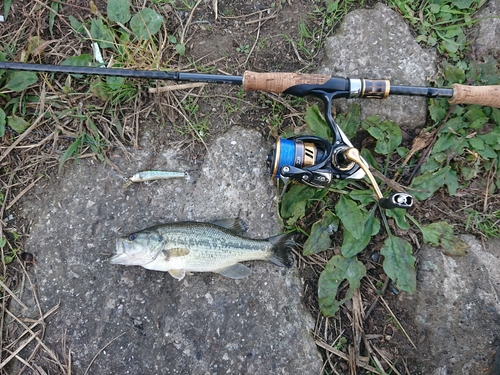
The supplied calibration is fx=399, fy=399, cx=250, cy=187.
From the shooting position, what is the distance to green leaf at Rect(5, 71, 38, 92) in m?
3.68

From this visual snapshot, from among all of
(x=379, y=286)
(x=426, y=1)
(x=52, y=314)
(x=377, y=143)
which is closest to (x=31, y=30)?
(x=52, y=314)

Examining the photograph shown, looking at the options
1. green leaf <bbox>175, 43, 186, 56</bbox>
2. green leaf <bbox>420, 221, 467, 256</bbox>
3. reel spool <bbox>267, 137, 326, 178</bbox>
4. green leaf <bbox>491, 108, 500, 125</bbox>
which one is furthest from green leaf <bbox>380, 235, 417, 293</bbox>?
green leaf <bbox>175, 43, 186, 56</bbox>

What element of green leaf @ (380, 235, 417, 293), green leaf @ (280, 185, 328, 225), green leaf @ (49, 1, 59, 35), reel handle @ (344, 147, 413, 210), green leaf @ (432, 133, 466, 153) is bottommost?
Result: green leaf @ (380, 235, 417, 293)

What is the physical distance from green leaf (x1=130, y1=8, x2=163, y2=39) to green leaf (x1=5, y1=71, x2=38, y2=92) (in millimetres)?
1060

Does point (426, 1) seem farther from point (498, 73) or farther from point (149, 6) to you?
point (149, 6)

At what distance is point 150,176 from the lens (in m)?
3.70

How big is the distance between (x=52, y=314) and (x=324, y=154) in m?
2.75

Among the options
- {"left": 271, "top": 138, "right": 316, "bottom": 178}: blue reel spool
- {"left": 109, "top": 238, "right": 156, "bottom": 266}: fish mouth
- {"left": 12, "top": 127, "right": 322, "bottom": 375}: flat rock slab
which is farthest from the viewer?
{"left": 12, "top": 127, "right": 322, "bottom": 375}: flat rock slab

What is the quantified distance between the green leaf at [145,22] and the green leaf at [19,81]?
1.06 metres

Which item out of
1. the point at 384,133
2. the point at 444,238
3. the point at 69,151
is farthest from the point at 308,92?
the point at 69,151

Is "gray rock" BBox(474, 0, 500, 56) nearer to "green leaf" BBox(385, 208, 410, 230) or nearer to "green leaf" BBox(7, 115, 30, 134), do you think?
"green leaf" BBox(385, 208, 410, 230)

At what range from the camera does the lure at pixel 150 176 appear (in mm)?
3684

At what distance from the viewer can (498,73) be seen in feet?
12.5

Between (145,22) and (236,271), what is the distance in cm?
249
